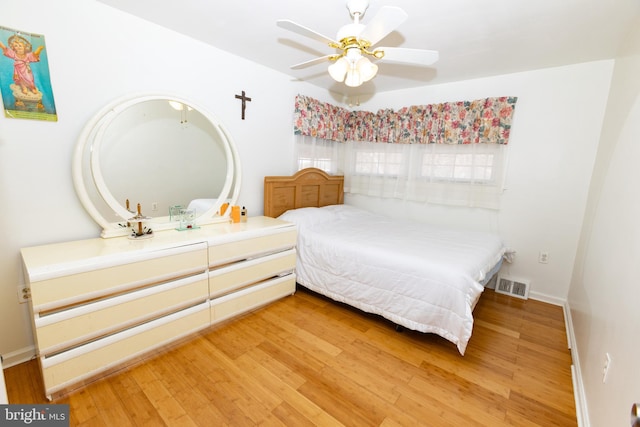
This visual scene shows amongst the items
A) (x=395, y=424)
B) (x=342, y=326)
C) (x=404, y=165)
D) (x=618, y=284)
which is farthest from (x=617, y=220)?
(x=404, y=165)

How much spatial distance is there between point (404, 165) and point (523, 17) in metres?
1.88

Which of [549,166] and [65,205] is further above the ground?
[549,166]

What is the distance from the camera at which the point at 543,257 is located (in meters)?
2.81

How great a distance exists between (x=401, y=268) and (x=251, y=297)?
1263 mm

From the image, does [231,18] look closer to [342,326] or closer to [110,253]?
[110,253]

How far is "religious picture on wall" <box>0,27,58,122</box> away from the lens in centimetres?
156

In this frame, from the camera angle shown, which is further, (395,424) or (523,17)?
(523,17)

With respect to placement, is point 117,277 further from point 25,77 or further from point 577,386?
point 577,386

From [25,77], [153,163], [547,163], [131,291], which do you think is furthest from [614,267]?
[25,77]

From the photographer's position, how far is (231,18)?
196cm

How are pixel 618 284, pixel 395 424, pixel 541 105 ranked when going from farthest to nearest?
pixel 541 105 → pixel 395 424 → pixel 618 284

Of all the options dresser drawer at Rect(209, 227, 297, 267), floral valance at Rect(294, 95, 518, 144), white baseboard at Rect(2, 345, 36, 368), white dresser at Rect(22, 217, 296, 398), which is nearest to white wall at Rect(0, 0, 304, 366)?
white baseboard at Rect(2, 345, 36, 368)

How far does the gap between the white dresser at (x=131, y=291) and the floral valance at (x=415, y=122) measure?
1.70m

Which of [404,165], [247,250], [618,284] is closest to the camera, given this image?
[618,284]
